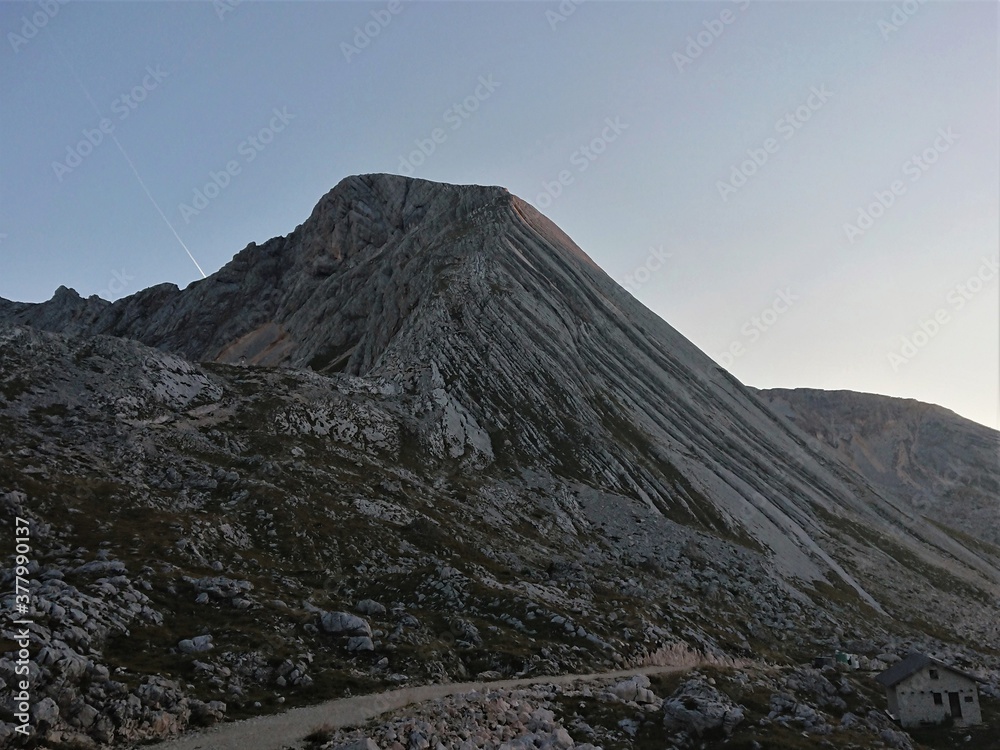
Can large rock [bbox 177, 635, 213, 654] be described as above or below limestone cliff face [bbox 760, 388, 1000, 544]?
below

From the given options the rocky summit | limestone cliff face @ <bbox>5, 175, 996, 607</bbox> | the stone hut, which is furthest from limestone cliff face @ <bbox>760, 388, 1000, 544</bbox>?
the stone hut

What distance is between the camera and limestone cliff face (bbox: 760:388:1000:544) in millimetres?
164250

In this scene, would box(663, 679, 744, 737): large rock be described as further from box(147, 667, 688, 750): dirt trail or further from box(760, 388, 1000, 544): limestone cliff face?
box(760, 388, 1000, 544): limestone cliff face

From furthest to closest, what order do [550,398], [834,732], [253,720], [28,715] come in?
[550,398] < [834,732] < [253,720] < [28,715]

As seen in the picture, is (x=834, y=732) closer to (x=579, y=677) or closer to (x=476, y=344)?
(x=579, y=677)

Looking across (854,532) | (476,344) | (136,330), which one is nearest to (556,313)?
(476,344)

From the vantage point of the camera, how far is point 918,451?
186m

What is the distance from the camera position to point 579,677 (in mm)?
36500

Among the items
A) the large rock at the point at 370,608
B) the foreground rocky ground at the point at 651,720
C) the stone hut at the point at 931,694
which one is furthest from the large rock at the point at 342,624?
the stone hut at the point at 931,694

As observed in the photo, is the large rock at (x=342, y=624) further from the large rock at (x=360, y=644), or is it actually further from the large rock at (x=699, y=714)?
the large rock at (x=699, y=714)

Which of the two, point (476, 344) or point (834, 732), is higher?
point (476, 344)

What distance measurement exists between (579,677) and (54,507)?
27.6 metres

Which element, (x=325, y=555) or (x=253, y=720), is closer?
(x=253, y=720)

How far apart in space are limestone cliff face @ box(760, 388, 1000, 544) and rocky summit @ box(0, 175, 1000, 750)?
47.9m
